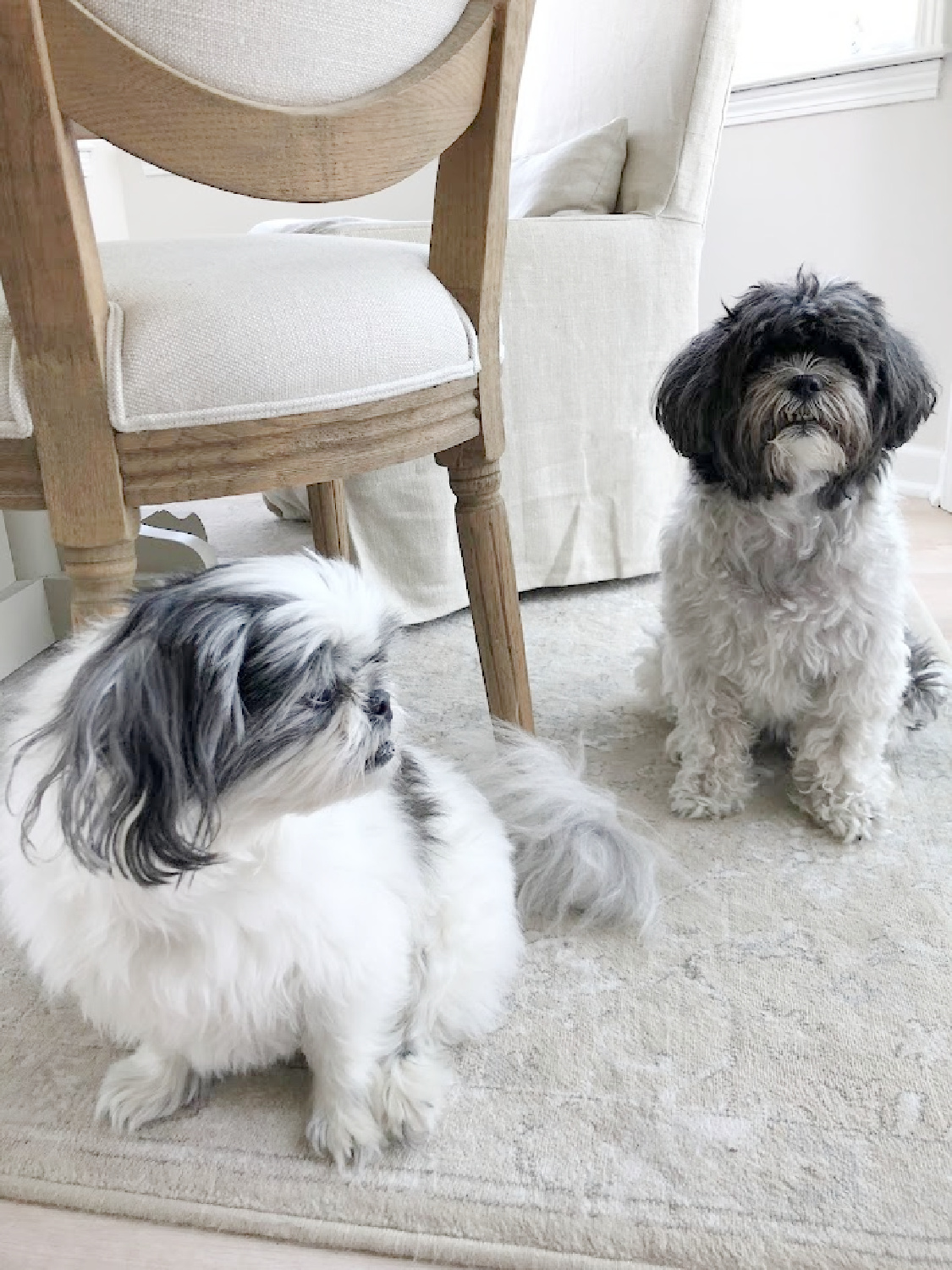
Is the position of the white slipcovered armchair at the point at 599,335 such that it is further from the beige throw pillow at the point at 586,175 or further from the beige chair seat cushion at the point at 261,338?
the beige chair seat cushion at the point at 261,338

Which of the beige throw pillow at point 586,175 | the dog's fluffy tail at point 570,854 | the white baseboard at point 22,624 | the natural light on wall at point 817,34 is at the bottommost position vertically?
the dog's fluffy tail at point 570,854

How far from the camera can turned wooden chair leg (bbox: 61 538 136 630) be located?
38.1 inches

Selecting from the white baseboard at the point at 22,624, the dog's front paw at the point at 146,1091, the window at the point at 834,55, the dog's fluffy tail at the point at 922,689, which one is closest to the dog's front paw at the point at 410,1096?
the dog's front paw at the point at 146,1091

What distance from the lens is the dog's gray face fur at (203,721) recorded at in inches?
25.8

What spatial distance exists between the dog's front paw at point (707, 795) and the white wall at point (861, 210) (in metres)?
1.51

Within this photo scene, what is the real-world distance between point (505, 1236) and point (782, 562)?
0.80 meters

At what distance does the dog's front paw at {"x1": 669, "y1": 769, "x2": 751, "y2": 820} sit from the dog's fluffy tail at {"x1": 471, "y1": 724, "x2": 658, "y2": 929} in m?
0.19

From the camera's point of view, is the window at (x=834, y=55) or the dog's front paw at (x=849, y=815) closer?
the dog's front paw at (x=849, y=815)

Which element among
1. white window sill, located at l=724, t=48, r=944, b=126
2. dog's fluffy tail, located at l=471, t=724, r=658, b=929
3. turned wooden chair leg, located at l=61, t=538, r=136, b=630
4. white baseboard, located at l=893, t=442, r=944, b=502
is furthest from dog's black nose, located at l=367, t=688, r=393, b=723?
white window sill, located at l=724, t=48, r=944, b=126

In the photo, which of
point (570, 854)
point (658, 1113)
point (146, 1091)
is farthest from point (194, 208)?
point (658, 1113)

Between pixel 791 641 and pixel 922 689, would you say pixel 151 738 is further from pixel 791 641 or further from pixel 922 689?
pixel 922 689

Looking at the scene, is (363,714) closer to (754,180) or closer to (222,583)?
(222,583)

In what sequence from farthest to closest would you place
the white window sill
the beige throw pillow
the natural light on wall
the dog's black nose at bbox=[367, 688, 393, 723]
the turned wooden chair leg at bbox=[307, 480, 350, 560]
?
the natural light on wall → the white window sill → the beige throw pillow → the turned wooden chair leg at bbox=[307, 480, 350, 560] → the dog's black nose at bbox=[367, 688, 393, 723]

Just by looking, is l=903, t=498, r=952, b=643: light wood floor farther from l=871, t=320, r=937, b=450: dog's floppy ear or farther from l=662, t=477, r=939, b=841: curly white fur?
l=871, t=320, r=937, b=450: dog's floppy ear
